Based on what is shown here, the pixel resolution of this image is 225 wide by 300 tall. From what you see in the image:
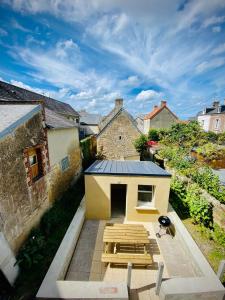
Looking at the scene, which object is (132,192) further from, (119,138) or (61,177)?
(119,138)

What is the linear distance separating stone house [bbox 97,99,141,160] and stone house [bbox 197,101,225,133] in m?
23.4

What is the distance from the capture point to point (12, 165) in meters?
5.27

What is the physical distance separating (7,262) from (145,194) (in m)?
6.19

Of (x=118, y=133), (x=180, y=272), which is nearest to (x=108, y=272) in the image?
(x=180, y=272)

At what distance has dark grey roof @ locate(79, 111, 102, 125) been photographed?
124 ft

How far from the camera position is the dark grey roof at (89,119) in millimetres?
37906

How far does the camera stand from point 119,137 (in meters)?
18.6

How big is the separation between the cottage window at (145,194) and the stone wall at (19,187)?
4.94m

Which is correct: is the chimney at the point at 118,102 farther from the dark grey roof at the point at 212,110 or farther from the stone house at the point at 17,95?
the dark grey roof at the point at 212,110

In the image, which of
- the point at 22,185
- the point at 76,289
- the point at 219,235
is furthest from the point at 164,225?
A: the point at 22,185

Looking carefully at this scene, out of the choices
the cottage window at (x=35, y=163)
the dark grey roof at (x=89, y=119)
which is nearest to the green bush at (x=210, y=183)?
the cottage window at (x=35, y=163)

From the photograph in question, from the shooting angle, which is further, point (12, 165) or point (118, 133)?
point (118, 133)

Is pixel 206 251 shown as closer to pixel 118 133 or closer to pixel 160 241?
pixel 160 241

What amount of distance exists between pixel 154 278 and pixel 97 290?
2172 mm
